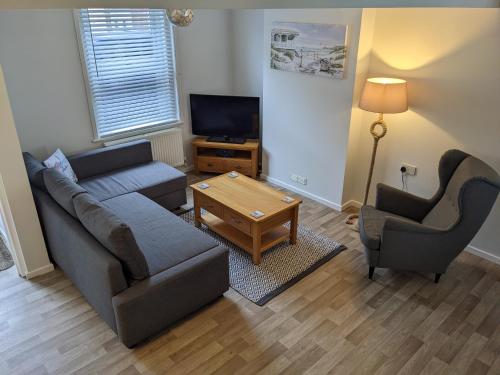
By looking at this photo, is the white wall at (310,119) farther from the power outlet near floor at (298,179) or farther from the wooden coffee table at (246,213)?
A: the wooden coffee table at (246,213)

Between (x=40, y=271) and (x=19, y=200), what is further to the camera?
(x=40, y=271)

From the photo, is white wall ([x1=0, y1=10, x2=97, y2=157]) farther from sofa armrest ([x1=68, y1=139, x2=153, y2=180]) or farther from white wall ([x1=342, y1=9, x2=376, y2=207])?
white wall ([x1=342, y1=9, x2=376, y2=207])

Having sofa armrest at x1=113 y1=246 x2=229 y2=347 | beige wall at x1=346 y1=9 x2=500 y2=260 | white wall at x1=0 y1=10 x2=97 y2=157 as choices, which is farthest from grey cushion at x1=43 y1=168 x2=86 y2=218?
beige wall at x1=346 y1=9 x2=500 y2=260

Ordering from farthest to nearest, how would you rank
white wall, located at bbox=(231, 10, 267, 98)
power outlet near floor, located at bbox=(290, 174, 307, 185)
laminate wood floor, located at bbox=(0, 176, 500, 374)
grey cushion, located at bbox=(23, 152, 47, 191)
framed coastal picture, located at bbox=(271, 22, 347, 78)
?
white wall, located at bbox=(231, 10, 267, 98) < power outlet near floor, located at bbox=(290, 174, 307, 185) < framed coastal picture, located at bbox=(271, 22, 347, 78) < grey cushion, located at bbox=(23, 152, 47, 191) < laminate wood floor, located at bbox=(0, 176, 500, 374)

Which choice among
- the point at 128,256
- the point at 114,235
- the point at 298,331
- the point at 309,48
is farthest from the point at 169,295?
the point at 309,48

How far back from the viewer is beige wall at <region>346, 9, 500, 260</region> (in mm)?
3404

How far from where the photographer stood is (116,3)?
112 centimetres

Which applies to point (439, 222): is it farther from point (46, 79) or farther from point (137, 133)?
point (46, 79)

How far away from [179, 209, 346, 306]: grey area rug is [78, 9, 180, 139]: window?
184cm

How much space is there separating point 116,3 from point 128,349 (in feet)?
7.94

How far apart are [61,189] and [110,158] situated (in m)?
1.46

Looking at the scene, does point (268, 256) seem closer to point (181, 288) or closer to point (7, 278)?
point (181, 288)

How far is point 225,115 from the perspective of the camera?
5312 mm

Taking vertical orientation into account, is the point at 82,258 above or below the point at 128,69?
below
